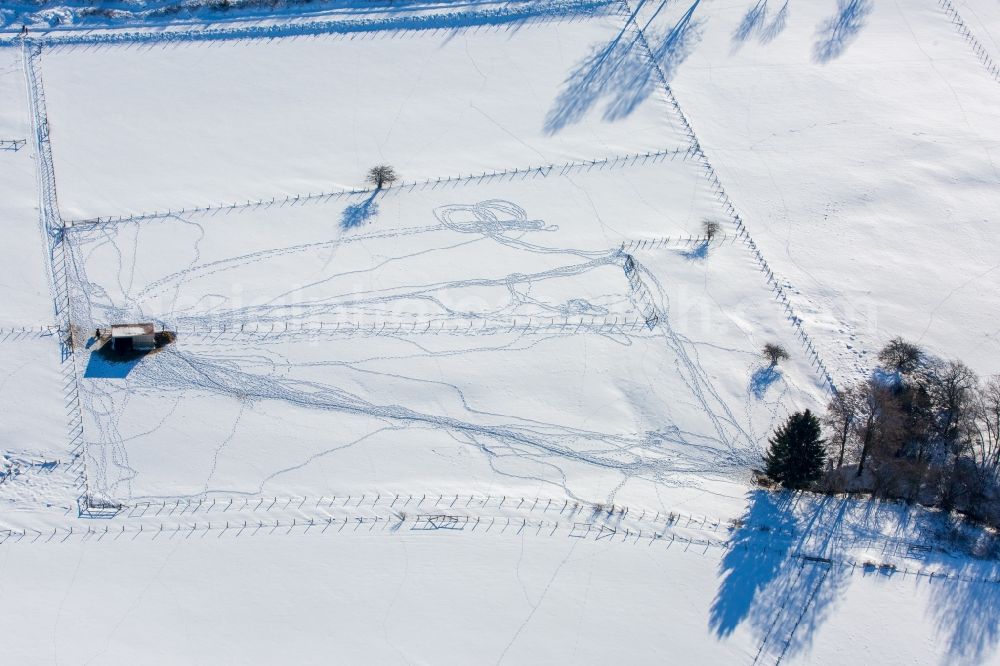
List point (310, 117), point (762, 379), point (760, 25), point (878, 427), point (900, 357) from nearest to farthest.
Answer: point (878, 427) → point (762, 379) → point (900, 357) → point (310, 117) → point (760, 25)

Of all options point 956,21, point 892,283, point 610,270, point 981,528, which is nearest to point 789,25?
point 956,21

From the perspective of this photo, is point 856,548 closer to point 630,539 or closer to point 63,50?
point 630,539

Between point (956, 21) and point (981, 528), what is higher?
point (956, 21)

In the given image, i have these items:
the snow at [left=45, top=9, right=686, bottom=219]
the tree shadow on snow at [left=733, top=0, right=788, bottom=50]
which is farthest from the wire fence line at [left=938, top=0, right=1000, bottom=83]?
the snow at [left=45, top=9, right=686, bottom=219]

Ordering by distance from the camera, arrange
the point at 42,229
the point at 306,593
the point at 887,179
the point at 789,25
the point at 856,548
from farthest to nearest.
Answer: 1. the point at 789,25
2. the point at 887,179
3. the point at 42,229
4. the point at 856,548
5. the point at 306,593

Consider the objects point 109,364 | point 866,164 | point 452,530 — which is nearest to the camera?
point 452,530

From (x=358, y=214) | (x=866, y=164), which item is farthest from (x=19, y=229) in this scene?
(x=866, y=164)

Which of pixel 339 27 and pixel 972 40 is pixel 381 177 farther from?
pixel 972 40
